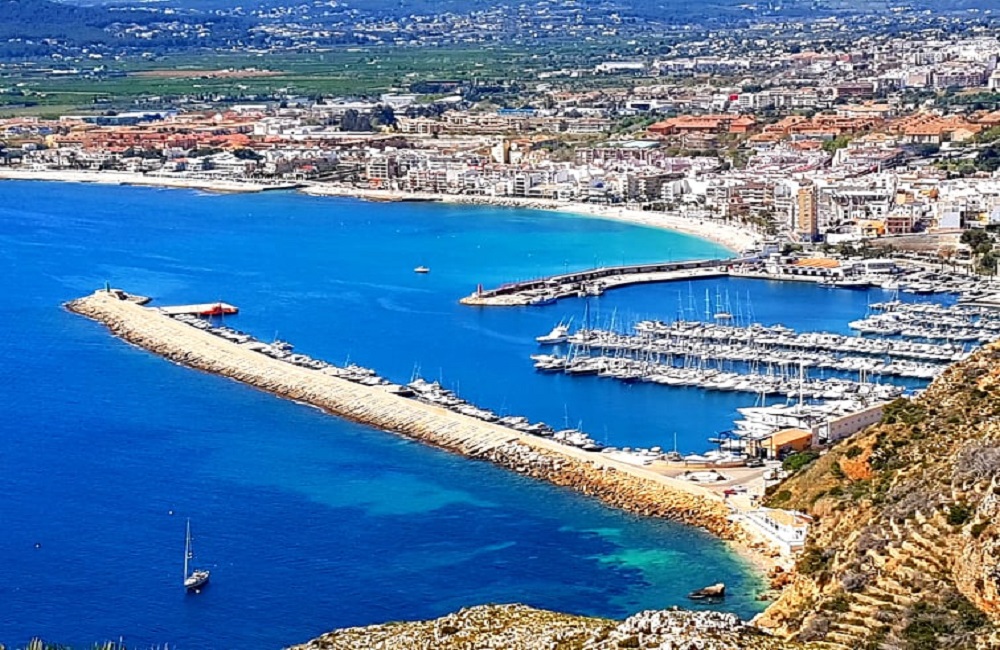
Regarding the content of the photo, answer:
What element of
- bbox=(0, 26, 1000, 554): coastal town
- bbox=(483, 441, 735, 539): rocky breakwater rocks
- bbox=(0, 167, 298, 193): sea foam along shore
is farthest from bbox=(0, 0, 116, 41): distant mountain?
bbox=(483, 441, 735, 539): rocky breakwater rocks

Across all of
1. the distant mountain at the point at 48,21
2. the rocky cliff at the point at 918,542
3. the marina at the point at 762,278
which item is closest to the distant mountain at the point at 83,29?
the distant mountain at the point at 48,21

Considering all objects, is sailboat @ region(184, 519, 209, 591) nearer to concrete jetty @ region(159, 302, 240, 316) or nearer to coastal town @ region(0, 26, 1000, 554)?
coastal town @ region(0, 26, 1000, 554)

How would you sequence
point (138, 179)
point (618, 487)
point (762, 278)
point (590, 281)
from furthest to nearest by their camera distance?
point (138, 179)
point (762, 278)
point (590, 281)
point (618, 487)

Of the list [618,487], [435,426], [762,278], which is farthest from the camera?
[762,278]

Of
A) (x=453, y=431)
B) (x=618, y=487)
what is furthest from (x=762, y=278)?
(x=618, y=487)

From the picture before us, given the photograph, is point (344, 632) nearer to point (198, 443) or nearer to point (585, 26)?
point (198, 443)

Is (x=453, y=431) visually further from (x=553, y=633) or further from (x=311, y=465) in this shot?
(x=553, y=633)
